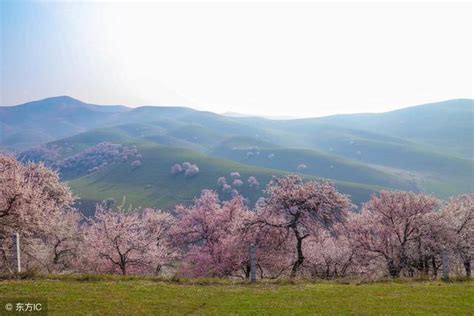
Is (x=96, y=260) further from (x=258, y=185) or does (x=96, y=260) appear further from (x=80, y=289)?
(x=258, y=185)

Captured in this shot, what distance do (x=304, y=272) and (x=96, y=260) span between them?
77.0 ft

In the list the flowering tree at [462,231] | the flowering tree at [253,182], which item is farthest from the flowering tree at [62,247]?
the flowering tree at [253,182]

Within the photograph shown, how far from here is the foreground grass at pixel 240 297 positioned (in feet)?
54.0

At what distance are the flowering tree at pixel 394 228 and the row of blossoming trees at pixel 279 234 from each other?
0.31 feet

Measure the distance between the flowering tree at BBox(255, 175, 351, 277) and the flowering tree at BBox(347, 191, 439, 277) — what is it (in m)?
7.23

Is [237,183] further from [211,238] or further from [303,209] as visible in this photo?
[303,209]

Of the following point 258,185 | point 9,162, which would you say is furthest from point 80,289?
point 258,185

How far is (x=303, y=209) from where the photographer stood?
1253 inches

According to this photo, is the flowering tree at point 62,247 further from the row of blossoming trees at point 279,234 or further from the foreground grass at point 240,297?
the foreground grass at point 240,297

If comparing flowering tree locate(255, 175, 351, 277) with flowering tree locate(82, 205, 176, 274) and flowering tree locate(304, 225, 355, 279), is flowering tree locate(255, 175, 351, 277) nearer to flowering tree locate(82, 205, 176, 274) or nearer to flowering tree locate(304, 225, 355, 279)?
flowering tree locate(304, 225, 355, 279)

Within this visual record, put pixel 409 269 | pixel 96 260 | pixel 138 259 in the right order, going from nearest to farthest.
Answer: pixel 409 269, pixel 138 259, pixel 96 260

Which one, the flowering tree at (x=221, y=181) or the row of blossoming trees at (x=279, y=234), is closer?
the row of blossoming trees at (x=279, y=234)

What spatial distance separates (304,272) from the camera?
3638cm

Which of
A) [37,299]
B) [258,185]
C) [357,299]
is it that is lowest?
[258,185]
